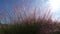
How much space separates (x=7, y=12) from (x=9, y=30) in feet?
1.80

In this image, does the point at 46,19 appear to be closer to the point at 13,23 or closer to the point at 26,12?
the point at 26,12

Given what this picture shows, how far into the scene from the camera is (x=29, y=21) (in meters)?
3.61

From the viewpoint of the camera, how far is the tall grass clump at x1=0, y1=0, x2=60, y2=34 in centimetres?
339

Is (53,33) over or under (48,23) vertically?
under

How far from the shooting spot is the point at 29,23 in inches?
A: 140

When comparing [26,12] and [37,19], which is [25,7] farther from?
[37,19]

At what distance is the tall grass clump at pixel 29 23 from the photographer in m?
3.39

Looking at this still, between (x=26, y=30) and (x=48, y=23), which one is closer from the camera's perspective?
(x=26, y=30)

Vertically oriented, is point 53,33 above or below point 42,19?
below

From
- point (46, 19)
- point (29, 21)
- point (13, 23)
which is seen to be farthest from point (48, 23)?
point (13, 23)

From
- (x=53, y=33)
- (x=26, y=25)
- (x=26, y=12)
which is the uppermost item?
(x=26, y=12)

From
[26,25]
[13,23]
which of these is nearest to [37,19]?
[26,25]

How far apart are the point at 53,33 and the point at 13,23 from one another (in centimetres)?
106

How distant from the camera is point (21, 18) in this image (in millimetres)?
3615
